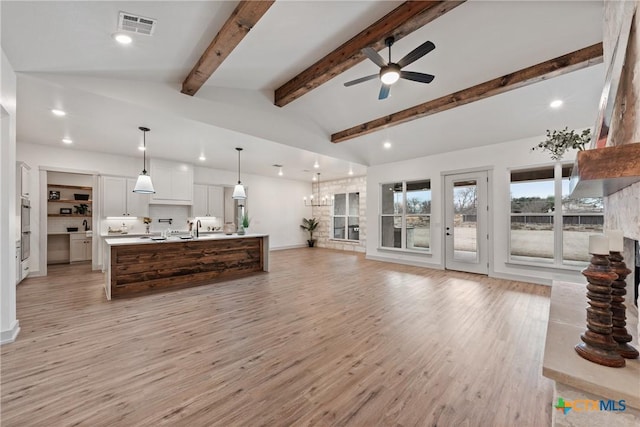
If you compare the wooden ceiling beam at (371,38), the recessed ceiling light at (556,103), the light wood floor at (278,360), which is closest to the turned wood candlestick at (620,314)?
the light wood floor at (278,360)

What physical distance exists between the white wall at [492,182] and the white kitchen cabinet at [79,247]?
28.3ft

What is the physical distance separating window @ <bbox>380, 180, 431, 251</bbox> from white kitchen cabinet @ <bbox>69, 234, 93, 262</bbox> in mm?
8598

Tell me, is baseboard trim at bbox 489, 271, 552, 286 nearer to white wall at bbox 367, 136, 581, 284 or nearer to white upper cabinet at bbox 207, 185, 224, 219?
white wall at bbox 367, 136, 581, 284

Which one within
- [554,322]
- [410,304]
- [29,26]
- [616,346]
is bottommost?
[410,304]

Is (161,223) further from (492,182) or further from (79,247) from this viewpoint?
(492,182)

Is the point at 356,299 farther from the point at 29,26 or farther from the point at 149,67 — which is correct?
the point at 29,26

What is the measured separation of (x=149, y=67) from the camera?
3.45 m

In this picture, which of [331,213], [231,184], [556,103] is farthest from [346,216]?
[556,103]

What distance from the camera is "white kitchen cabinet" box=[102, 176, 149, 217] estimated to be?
6.43 meters

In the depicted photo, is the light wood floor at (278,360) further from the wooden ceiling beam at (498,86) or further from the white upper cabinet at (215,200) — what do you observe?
the white upper cabinet at (215,200)

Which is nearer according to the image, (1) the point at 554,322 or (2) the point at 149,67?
(1) the point at 554,322

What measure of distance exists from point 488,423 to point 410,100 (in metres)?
4.77

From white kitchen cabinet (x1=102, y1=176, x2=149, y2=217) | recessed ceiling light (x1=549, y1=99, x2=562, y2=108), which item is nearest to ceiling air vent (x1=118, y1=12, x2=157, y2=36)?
white kitchen cabinet (x1=102, y1=176, x2=149, y2=217)

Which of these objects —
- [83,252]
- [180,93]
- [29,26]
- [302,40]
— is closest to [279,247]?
[83,252]
